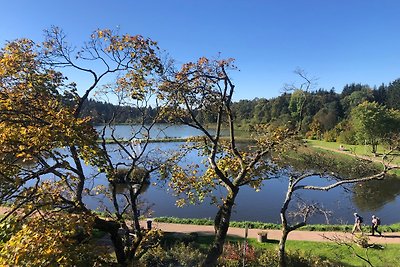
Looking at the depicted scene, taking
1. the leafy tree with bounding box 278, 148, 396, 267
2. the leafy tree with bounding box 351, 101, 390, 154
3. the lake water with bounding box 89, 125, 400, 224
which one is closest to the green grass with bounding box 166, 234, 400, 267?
the leafy tree with bounding box 278, 148, 396, 267

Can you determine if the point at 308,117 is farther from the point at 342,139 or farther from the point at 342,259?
the point at 342,259

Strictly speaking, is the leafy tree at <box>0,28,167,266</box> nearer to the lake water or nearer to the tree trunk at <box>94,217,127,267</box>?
the tree trunk at <box>94,217,127,267</box>

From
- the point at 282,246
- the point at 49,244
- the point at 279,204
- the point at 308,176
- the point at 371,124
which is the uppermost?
the point at 371,124

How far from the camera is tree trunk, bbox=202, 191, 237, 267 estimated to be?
8.58 m

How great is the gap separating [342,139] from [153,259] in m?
51.6

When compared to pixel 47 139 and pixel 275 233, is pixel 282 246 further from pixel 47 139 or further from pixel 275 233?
pixel 47 139

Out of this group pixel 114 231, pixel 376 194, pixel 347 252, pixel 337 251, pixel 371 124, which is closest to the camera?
pixel 114 231

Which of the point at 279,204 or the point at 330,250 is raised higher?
the point at 330,250

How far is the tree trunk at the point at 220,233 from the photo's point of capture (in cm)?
858

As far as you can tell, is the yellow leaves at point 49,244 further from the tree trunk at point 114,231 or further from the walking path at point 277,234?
the walking path at point 277,234

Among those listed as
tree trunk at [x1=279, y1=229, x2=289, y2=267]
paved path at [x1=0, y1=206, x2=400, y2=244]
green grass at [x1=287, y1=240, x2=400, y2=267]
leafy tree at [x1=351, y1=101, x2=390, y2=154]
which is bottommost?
paved path at [x1=0, y1=206, x2=400, y2=244]

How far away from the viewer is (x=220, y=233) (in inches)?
346

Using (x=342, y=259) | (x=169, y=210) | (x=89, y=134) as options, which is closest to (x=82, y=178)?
(x=89, y=134)

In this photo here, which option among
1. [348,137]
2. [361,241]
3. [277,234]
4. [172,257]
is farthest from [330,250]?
[348,137]
